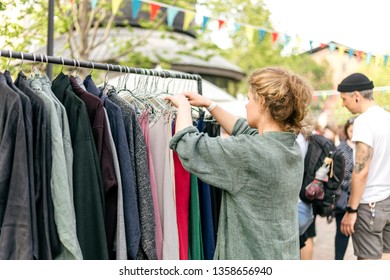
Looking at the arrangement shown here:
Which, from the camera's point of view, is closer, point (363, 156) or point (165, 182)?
point (165, 182)

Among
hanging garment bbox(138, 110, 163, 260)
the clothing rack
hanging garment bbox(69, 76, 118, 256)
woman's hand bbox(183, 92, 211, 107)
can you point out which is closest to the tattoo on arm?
the clothing rack

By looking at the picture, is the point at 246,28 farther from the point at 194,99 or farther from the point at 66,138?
the point at 66,138

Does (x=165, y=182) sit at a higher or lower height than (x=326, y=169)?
higher

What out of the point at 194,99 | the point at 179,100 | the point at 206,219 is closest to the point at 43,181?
the point at 179,100

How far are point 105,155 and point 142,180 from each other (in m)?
0.26

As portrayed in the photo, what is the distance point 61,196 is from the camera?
7.74ft

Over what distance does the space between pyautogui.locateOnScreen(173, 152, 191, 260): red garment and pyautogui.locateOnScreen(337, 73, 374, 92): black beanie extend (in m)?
1.98

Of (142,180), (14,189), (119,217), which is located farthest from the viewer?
(142,180)

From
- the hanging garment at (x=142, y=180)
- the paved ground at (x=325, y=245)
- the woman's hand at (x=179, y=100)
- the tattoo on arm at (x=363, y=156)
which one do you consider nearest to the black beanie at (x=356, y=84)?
the tattoo on arm at (x=363, y=156)

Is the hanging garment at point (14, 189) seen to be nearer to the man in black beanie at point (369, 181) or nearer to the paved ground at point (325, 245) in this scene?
the man in black beanie at point (369, 181)

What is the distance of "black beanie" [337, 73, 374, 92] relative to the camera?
4.24 meters

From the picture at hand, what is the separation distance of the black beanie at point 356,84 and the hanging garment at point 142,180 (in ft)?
7.20

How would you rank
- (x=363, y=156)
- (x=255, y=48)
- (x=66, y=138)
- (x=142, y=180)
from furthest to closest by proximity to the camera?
(x=255, y=48) → (x=363, y=156) → (x=142, y=180) → (x=66, y=138)

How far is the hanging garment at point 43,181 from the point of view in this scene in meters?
2.33
